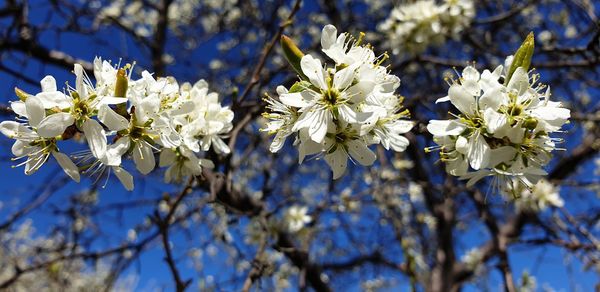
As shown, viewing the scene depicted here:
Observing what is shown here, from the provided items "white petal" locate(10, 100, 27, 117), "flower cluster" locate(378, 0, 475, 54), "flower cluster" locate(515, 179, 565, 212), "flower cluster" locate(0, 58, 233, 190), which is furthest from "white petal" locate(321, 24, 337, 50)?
"flower cluster" locate(515, 179, 565, 212)

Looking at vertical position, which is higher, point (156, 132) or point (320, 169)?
point (156, 132)

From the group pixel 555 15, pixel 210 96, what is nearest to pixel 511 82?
pixel 210 96

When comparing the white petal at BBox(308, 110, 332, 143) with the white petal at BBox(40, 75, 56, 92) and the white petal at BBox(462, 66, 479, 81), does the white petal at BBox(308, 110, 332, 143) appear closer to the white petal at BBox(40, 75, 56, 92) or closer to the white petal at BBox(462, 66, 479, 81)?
the white petal at BBox(462, 66, 479, 81)

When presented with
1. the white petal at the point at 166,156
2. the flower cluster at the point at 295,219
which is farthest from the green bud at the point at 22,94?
the flower cluster at the point at 295,219

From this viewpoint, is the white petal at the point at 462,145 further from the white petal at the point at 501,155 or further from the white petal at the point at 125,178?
the white petal at the point at 125,178

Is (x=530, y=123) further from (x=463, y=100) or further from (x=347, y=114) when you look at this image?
(x=347, y=114)

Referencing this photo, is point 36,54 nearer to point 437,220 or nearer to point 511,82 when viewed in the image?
point 511,82

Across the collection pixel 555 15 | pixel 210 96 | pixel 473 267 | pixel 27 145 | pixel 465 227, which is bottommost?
pixel 465 227
